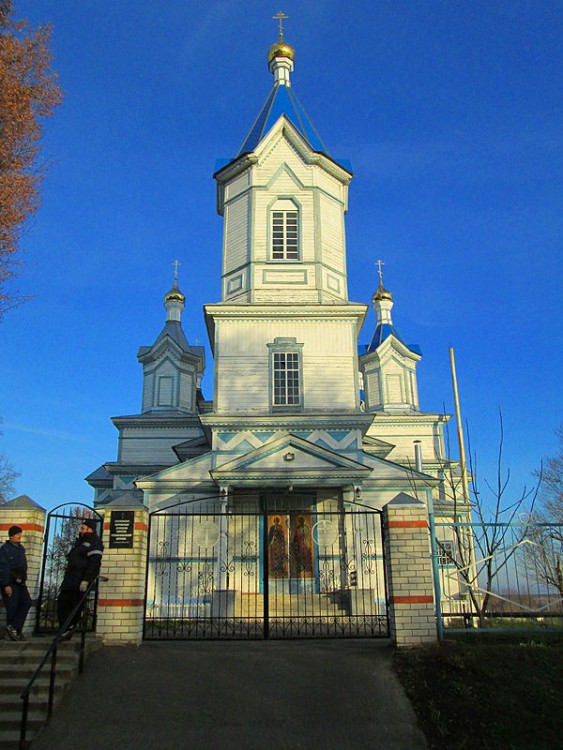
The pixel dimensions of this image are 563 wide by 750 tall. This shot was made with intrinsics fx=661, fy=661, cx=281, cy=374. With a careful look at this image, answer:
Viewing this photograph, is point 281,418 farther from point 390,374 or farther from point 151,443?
point 390,374

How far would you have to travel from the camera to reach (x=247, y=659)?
8.04 m

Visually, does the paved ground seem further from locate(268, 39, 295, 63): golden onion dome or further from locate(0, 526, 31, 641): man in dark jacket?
locate(268, 39, 295, 63): golden onion dome

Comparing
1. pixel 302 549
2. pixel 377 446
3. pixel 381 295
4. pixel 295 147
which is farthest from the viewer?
pixel 381 295

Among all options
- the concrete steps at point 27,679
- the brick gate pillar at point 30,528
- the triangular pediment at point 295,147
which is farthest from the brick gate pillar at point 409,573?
the triangular pediment at point 295,147

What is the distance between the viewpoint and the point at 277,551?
1666cm

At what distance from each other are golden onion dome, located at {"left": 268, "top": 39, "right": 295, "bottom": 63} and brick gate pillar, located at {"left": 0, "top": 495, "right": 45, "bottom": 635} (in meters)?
21.5

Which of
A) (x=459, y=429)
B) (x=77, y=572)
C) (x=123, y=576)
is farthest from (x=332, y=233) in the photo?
(x=77, y=572)

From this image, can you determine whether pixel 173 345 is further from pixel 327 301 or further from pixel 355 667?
pixel 355 667

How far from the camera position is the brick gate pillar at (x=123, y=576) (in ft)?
28.9

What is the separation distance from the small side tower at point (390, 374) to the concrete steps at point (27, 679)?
2650 centimetres

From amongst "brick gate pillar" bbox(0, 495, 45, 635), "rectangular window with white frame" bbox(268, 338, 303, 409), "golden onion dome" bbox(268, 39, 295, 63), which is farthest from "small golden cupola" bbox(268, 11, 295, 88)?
"brick gate pillar" bbox(0, 495, 45, 635)

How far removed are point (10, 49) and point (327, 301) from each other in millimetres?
11830

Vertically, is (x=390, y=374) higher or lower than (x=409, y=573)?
higher

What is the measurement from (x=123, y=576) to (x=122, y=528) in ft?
2.14
